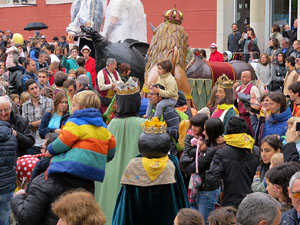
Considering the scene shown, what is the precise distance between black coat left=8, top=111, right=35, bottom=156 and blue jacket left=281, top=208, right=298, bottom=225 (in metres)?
3.42

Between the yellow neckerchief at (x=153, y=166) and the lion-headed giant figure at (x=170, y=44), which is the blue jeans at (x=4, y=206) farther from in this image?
the lion-headed giant figure at (x=170, y=44)

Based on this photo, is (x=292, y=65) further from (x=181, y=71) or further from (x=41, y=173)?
(x=41, y=173)

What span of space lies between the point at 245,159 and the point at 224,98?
8.08 ft

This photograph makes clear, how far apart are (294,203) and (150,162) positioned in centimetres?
174

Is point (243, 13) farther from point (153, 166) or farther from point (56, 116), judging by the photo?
point (153, 166)

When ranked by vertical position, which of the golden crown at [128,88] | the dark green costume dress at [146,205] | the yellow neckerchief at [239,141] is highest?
the golden crown at [128,88]

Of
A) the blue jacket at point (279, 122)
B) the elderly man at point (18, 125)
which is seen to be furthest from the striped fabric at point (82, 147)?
the blue jacket at point (279, 122)

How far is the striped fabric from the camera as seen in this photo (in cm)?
521

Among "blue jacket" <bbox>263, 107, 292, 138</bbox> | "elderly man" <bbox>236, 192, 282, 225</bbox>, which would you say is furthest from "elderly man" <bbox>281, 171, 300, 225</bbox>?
"blue jacket" <bbox>263, 107, 292, 138</bbox>

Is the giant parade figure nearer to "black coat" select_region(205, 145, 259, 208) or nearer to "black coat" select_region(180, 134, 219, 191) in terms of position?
"black coat" select_region(180, 134, 219, 191)

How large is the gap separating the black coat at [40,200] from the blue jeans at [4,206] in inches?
64.2

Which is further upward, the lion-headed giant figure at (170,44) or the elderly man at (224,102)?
the lion-headed giant figure at (170,44)

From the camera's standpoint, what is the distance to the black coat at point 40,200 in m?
5.03

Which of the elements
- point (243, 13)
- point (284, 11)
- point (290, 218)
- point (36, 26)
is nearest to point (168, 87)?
point (290, 218)
